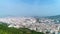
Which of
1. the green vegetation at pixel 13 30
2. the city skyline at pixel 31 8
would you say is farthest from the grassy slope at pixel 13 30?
the city skyline at pixel 31 8

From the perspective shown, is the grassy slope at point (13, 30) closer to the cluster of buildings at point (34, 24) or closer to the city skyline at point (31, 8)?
the cluster of buildings at point (34, 24)

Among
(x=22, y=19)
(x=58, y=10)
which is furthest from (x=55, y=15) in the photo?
(x=22, y=19)

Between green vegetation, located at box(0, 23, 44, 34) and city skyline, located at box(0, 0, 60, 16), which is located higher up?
city skyline, located at box(0, 0, 60, 16)

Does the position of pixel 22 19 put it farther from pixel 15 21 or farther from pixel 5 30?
pixel 5 30

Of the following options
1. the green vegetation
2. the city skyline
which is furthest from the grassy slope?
the city skyline

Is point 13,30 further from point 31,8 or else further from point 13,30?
point 31,8

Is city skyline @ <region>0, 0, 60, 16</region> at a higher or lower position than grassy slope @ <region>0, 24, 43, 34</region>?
higher

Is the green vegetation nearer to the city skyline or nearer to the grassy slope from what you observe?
the grassy slope

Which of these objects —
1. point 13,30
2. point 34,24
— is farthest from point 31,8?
point 13,30
